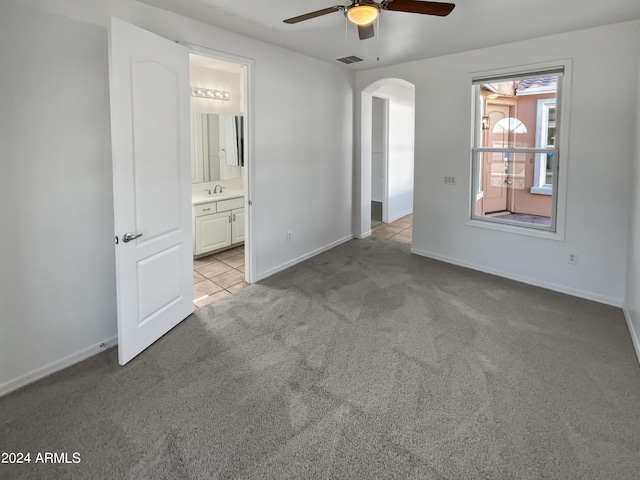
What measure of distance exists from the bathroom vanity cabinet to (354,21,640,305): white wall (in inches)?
100

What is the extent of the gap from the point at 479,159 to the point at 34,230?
437 cm

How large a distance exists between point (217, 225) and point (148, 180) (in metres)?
2.41

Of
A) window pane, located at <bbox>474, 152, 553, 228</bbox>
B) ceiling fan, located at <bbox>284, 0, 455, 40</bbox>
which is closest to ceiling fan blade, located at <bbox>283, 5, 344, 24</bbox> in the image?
ceiling fan, located at <bbox>284, 0, 455, 40</bbox>

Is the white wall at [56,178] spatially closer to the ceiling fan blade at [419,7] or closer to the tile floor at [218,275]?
the tile floor at [218,275]

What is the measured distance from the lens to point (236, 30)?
138 inches

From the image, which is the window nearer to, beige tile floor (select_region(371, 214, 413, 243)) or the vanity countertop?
beige tile floor (select_region(371, 214, 413, 243))

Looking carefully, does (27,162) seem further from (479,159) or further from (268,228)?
(479,159)

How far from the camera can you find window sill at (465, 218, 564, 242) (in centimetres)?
390

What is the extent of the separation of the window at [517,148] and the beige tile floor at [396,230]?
5.28ft

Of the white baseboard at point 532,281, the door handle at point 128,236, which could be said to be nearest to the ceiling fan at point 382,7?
the door handle at point 128,236

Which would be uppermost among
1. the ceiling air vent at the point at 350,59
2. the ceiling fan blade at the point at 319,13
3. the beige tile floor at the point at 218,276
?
the ceiling air vent at the point at 350,59

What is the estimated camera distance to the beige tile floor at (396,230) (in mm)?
6096

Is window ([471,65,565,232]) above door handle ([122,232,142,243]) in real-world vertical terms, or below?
above

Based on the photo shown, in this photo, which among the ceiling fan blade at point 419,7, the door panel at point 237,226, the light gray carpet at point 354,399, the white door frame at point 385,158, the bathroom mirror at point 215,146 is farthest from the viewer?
the white door frame at point 385,158
